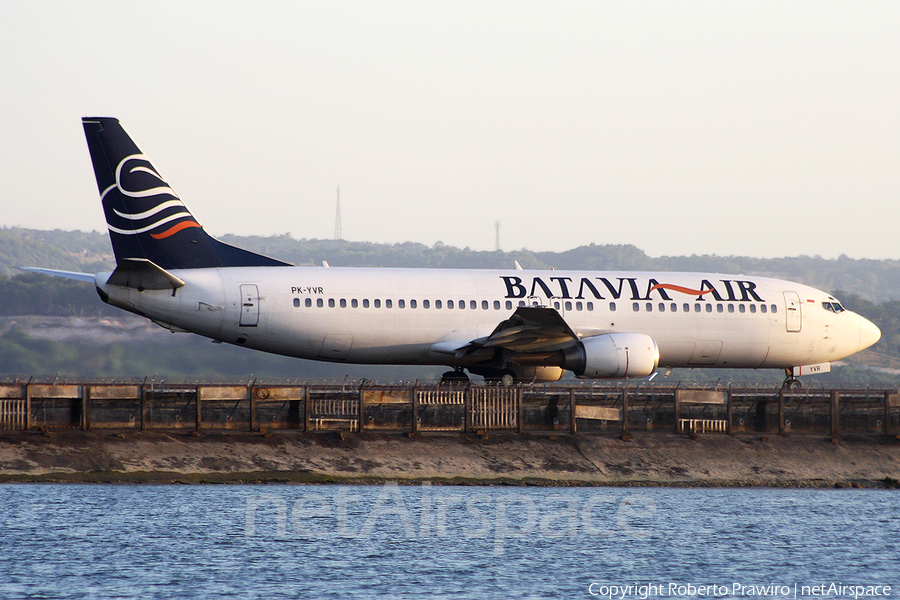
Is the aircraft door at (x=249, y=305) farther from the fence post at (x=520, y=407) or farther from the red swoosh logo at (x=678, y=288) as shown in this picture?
the red swoosh logo at (x=678, y=288)

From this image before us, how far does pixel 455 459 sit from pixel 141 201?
47.6 feet

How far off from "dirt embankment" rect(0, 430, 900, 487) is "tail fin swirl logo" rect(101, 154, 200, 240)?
24.2ft

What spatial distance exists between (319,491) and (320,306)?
6.75 metres

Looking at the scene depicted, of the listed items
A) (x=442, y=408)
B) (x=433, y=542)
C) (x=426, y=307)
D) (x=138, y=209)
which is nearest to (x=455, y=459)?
(x=442, y=408)

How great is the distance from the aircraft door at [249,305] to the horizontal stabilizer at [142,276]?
2.27m

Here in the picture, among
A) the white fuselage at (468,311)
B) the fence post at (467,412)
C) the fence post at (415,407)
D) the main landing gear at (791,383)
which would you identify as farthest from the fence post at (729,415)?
the fence post at (415,407)

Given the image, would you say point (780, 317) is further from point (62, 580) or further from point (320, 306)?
point (62, 580)

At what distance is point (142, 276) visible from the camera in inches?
1499

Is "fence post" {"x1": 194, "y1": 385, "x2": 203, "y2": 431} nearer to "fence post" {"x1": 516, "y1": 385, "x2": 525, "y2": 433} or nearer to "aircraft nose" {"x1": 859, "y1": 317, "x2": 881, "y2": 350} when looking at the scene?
"fence post" {"x1": 516, "y1": 385, "x2": 525, "y2": 433}

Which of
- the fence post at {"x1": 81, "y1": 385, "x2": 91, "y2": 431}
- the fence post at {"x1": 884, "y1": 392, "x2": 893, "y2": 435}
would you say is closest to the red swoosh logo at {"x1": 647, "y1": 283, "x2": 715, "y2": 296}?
the fence post at {"x1": 884, "y1": 392, "x2": 893, "y2": 435}

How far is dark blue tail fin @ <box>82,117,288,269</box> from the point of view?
3972 cm

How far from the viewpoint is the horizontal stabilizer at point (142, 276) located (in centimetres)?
3744

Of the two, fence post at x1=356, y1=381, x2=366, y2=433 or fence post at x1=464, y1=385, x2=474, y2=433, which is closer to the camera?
fence post at x1=356, y1=381, x2=366, y2=433

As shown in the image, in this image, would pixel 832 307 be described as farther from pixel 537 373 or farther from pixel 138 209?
pixel 138 209
